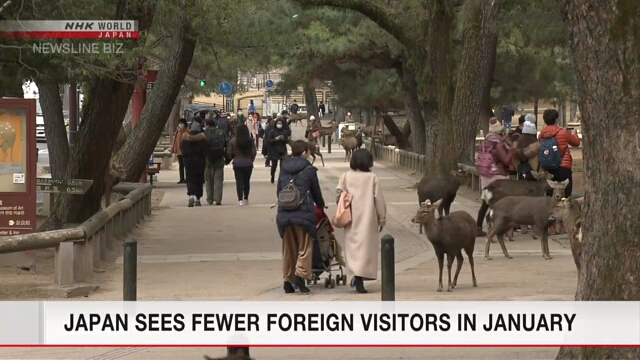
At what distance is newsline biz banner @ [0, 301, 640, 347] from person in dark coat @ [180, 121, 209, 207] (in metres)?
15.0

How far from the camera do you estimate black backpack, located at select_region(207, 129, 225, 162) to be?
24812 millimetres

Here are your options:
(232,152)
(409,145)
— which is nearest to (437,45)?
(232,152)

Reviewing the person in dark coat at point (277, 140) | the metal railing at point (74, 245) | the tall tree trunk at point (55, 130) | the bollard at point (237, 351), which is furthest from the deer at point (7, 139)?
the person in dark coat at point (277, 140)

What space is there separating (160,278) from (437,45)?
11329mm

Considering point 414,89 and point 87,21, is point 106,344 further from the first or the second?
point 414,89

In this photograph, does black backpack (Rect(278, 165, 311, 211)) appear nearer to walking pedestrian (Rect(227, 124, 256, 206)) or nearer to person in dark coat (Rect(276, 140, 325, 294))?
person in dark coat (Rect(276, 140, 325, 294))

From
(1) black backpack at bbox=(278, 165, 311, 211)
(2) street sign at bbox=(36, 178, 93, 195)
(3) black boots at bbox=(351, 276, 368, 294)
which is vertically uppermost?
(1) black backpack at bbox=(278, 165, 311, 211)

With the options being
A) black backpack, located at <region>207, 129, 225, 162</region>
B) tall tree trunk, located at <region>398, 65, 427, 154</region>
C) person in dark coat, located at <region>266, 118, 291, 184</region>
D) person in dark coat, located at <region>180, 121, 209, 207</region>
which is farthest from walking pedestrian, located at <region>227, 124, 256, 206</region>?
tall tree trunk, located at <region>398, 65, 427, 154</region>

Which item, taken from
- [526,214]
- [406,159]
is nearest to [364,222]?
[526,214]

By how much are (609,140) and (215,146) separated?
1757cm

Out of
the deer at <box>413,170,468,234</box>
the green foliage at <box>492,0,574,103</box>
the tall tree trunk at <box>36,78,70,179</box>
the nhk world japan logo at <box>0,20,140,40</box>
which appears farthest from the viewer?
the green foliage at <box>492,0,574,103</box>

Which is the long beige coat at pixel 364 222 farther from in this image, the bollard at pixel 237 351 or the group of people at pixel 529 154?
the bollard at pixel 237 351

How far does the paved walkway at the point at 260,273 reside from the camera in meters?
10.2

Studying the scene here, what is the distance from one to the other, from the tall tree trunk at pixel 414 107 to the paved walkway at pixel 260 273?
12.7 metres
